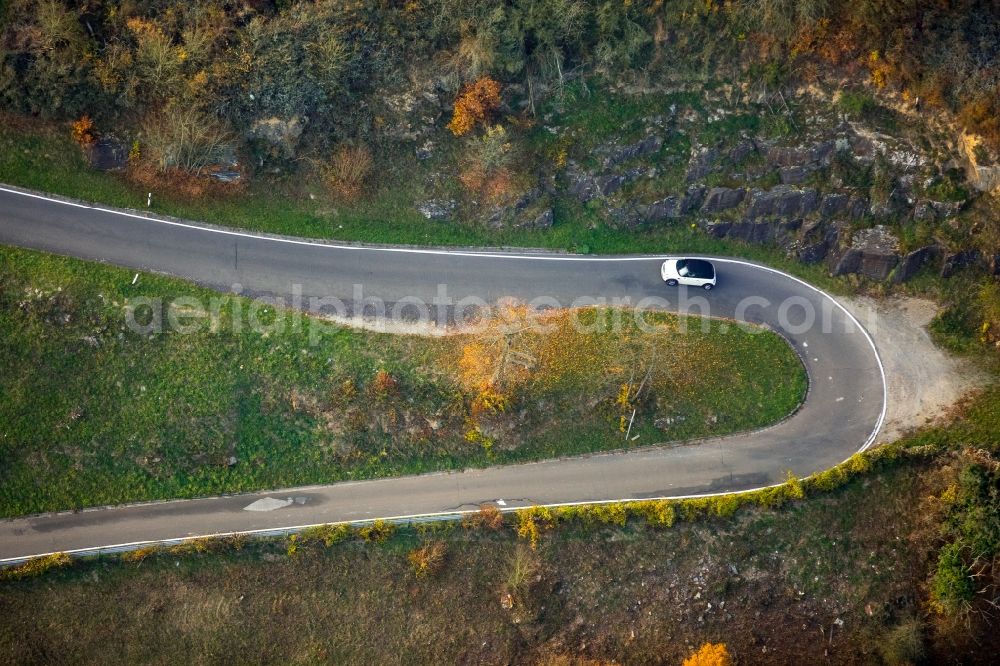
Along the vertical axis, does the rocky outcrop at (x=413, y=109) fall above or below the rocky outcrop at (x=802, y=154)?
above

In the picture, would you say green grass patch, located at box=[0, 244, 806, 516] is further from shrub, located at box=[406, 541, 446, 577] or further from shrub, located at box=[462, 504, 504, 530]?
shrub, located at box=[406, 541, 446, 577]

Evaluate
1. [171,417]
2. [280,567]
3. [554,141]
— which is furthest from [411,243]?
[280,567]

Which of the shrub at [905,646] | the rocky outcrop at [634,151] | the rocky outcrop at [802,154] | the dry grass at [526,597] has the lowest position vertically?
the shrub at [905,646]

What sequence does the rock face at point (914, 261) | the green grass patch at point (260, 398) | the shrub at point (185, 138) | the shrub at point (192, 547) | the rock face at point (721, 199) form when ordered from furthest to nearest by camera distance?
the rock face at point (721, 199) < the rock face at point (914, 261) < the shrub at point (185, 138) < the green grass patch at point (260, 398) < the shrub at point (192, 547)

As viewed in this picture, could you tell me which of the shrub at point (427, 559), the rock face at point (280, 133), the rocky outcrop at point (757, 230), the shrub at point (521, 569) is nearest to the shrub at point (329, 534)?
the shrub at point (427, 559)

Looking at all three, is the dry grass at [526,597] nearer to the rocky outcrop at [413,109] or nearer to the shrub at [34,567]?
the shrub at [34,567]
